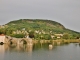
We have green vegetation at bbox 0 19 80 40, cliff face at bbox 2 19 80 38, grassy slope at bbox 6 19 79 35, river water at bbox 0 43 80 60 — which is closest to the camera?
river water at bbox 0 43 80 60

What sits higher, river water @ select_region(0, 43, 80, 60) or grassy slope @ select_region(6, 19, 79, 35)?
grassy slope @ select_region(6, 19, 79, 35)

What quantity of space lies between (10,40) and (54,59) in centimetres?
3304

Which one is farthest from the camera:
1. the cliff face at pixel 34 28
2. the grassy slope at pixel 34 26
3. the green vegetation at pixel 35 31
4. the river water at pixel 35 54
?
the grassy slope at pixel 34 26

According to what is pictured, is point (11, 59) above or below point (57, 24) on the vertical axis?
below

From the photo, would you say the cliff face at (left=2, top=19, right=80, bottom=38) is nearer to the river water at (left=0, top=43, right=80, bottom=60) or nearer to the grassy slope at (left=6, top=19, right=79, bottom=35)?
the grassy slope at (left=6, top=19, right=79, bottom=35)

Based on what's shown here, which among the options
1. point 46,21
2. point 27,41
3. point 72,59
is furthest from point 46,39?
point 46,21

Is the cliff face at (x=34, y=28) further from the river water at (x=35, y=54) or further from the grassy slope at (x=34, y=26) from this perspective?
the river water at (x=35, y=54)

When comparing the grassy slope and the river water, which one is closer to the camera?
the river water

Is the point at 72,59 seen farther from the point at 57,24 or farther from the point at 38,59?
the point at 57,24

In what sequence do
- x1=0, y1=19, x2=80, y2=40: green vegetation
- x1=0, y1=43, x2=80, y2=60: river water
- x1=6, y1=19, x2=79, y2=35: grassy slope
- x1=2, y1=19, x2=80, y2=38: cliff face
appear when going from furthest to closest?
x1=6, y1=19, x2=79, y2=35: grassy slope < x1=2, y1=19, x2=80, y2=38: cliff face < x1=0, y1=19, x2=80, y2=40: green vegetation < x1=0, y1=43, x2=80, y2=60: river water

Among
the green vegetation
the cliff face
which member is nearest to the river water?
the green vegetation

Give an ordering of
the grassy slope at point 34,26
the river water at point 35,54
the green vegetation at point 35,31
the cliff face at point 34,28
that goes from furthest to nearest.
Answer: the grassy slope at point 34,26 < the cliff face at point 34,28 < the green vegetation at point 35,31 < the river water at point 35,54

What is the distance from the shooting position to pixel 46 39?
91750mm

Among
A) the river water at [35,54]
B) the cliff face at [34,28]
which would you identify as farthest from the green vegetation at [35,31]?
the river water at [35,54]
